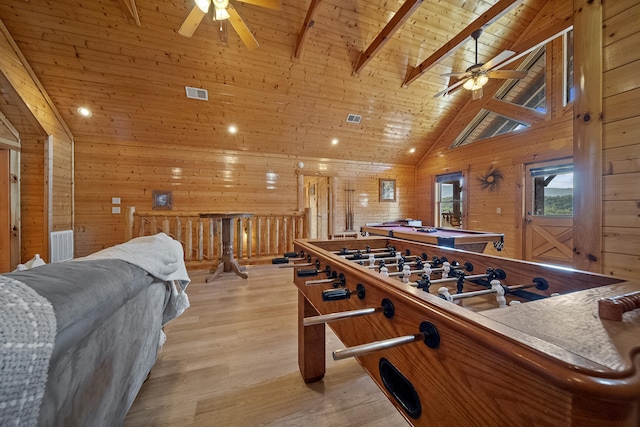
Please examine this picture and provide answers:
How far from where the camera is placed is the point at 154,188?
Answer: 480cm

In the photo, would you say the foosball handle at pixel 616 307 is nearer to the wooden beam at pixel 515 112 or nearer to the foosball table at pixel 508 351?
the foosball table at pixel 508 351

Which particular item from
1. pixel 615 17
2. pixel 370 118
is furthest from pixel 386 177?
pixel 615 17

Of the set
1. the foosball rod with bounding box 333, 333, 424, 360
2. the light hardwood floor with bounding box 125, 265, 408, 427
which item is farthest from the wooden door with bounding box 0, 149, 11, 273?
the foosball rod with bounding box 333, 333, 424, 360

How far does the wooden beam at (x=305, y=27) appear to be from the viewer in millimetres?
2980

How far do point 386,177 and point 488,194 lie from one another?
2417mm

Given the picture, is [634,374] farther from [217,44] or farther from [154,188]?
[154,188]

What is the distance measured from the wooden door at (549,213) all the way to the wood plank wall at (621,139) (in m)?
3.38

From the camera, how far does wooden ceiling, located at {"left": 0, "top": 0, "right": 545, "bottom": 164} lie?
3115mm

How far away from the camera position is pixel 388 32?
334 centimetres

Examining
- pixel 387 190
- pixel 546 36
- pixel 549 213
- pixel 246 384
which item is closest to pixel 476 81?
pixel 546 36

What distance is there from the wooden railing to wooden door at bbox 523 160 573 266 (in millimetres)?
4156

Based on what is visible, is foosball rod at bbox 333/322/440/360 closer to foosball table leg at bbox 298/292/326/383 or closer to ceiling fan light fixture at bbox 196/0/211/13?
foosball table leg at bbox 298/292/326/383

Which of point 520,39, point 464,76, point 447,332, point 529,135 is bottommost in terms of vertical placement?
point 447,332

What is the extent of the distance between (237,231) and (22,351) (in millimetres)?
4513
